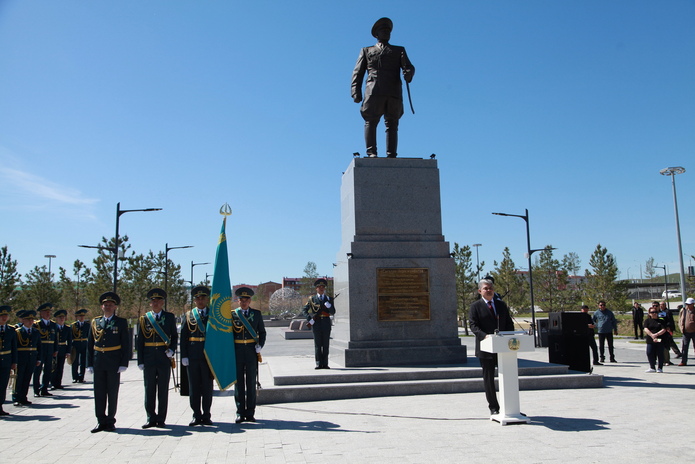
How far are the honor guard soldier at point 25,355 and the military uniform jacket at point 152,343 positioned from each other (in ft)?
14.5

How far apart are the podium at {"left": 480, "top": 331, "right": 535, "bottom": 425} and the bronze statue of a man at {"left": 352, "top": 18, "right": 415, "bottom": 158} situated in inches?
246

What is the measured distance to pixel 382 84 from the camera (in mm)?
12352

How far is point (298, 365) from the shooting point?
36.8ft

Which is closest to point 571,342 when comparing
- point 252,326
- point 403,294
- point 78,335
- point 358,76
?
point 403,294

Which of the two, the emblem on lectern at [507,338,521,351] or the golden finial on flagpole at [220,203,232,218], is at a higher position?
the golden finial on flagpole at [220,203,232,218]

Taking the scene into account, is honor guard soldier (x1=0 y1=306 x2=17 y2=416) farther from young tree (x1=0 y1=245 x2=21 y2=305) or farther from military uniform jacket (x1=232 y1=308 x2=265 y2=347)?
young tree (x1=0 y1=245 x2=21 y2=305)

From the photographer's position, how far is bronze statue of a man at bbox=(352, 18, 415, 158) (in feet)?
40.5

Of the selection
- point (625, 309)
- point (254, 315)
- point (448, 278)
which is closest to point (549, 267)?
point (625, 309)

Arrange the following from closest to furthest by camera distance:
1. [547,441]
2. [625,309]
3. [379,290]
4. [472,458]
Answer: [472,458], [547,441], [379,290], [625,309]

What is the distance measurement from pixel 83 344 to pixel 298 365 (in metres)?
6.97

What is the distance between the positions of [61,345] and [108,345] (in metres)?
6.70

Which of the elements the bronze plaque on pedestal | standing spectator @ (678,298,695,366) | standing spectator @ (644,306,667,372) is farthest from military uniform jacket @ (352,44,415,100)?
standing spectator @ (678,298,695,366)

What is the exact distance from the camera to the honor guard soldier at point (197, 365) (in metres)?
7.63

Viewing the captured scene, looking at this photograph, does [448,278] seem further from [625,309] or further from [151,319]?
[625,309]
